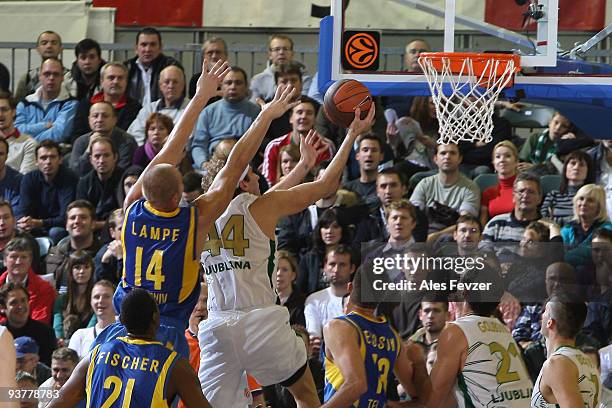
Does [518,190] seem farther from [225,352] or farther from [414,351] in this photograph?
[225,352]

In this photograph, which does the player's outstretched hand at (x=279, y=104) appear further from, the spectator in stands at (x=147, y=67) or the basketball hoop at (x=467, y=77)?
the spectator in stands at (x=147, y=67)

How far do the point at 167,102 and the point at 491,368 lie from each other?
561 centimetres

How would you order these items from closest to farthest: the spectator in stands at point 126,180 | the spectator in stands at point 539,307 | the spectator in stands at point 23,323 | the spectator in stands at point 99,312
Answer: the spectator in stands at point 539,307, the spectator in stands at point 99,312, the spectator in stands at point 23,323, the spectator in stands at point 126,180

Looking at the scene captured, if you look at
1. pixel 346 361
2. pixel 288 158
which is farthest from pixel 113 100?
pixel 346 361

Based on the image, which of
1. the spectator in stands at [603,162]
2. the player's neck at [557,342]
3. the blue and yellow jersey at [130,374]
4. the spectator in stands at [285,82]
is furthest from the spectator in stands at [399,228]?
the blue and yellow jersey at [130,374]

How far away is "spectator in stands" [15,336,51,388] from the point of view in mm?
9719

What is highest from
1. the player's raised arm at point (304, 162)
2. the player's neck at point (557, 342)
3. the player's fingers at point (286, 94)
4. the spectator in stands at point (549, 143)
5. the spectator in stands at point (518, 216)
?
the player's fingers at point (286, 94)

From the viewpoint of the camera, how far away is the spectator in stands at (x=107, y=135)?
12.2m

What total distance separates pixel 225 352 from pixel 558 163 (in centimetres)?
523

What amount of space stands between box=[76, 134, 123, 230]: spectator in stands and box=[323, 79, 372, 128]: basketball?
12.3 ft

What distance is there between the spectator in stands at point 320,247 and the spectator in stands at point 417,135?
1471mm

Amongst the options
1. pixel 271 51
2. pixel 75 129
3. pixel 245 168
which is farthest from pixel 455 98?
pixel 75 129

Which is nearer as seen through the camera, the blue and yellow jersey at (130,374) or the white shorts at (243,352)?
the blue and yellow jersey at (130,374)

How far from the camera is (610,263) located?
1038cm
